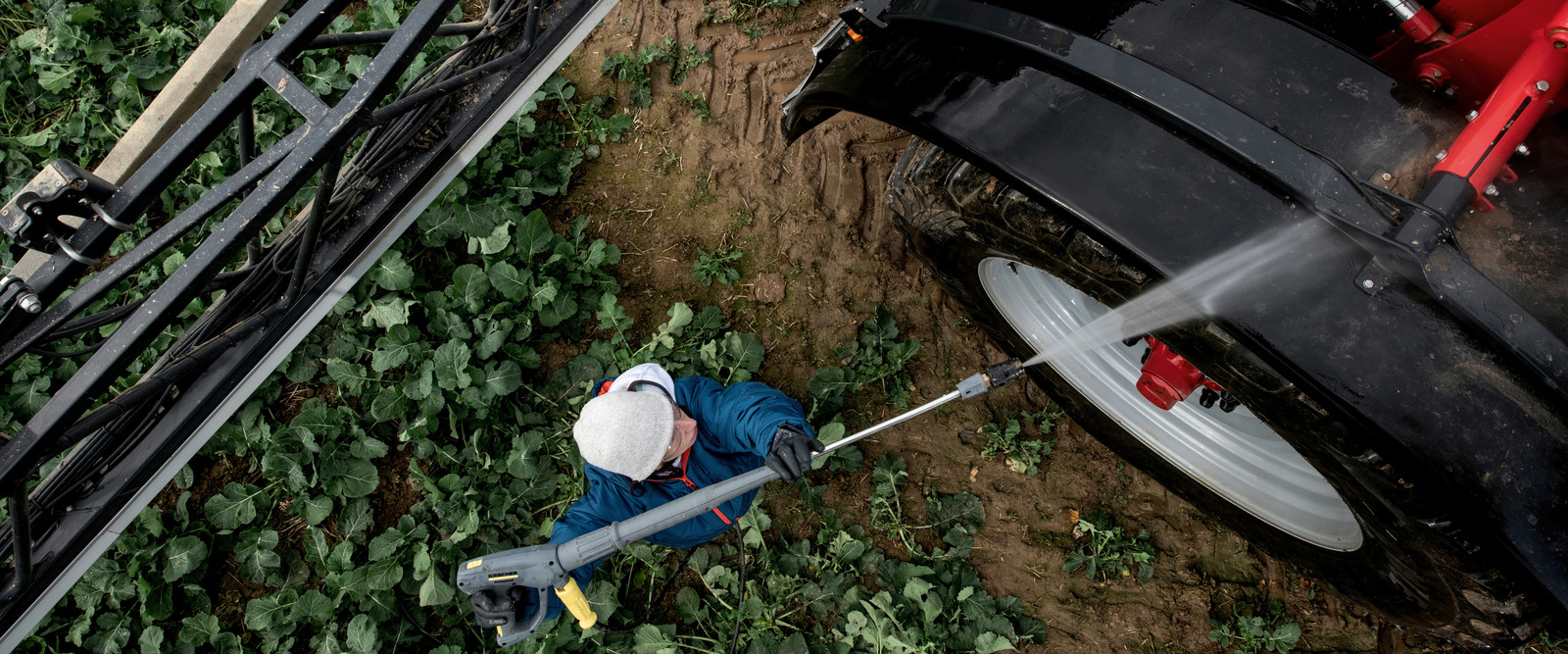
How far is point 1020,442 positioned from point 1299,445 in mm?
1750

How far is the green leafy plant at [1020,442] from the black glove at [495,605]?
204 cm

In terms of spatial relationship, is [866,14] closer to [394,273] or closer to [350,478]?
[394,273]

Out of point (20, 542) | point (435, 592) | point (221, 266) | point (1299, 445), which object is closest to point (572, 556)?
point (435, 592)

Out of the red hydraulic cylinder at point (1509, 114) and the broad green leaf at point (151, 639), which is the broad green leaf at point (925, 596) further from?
the broad green leaf at point (151, 639)

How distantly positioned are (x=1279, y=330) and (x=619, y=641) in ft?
9.49

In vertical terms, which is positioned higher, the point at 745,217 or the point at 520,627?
the point at 745,217

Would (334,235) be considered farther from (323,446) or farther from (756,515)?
(756,515)

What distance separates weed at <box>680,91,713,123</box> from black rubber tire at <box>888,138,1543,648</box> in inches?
51.3

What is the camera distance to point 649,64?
3.58m

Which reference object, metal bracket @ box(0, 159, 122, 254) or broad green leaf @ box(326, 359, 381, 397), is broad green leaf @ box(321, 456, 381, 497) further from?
metal bracket @ box(0, 159, 122, 254)

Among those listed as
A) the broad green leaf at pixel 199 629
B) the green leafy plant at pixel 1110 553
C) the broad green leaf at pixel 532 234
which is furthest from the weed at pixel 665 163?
the broad green leaf at pixel 199 629

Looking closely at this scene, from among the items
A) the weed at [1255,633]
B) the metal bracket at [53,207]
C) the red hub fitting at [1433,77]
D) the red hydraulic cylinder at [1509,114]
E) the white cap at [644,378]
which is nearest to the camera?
the red hydraulic cylinder at [1509,114]

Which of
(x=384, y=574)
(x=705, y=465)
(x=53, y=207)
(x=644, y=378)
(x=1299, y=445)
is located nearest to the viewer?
(x=1299, y=445)

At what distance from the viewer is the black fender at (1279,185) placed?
1289 millimetres
